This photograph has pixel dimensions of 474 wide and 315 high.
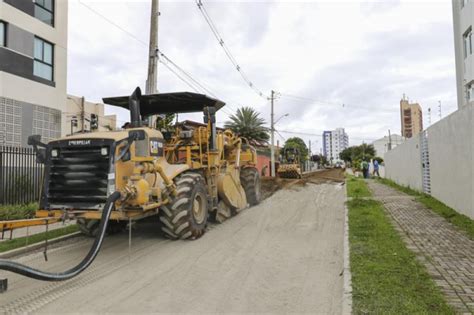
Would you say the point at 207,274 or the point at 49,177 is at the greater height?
the point at 49,177

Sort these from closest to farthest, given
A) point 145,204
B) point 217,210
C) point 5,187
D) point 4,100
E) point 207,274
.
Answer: point 207,274, point 145,204, point 217,210, point 5,187, point 4,100

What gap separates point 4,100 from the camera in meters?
14.5

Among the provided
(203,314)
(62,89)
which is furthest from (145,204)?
(62,89)

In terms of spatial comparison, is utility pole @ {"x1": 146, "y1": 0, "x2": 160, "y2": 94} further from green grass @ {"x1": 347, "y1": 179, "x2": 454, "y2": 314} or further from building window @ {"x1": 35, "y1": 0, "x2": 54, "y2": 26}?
green grass @ {"x1": 347, "y1": 179, "x2": 454, "y2": 314}

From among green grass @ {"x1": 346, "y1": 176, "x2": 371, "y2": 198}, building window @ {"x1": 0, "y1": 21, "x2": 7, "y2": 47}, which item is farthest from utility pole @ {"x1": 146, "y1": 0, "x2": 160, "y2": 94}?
green grass @ {"x1": 346, "y1": 176, "x2": 371, "y2": 198}

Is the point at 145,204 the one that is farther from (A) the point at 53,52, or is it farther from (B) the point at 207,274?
(A) the point at 53,52

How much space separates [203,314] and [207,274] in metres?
1.38

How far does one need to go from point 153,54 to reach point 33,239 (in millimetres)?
8569

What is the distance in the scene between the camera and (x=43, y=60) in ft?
54.7

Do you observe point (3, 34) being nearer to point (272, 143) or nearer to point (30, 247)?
point (30, 247)

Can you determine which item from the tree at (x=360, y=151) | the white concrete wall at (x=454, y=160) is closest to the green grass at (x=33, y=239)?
the white concrete wall at (x=454, y=160)

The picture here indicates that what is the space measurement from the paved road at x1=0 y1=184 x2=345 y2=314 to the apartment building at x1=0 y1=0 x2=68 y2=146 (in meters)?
9.51

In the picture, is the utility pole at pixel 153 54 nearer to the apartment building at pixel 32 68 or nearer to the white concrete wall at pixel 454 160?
the apartment building at pixel 32 68

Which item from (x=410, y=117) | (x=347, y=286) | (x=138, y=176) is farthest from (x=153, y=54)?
(x=410, y=117)
